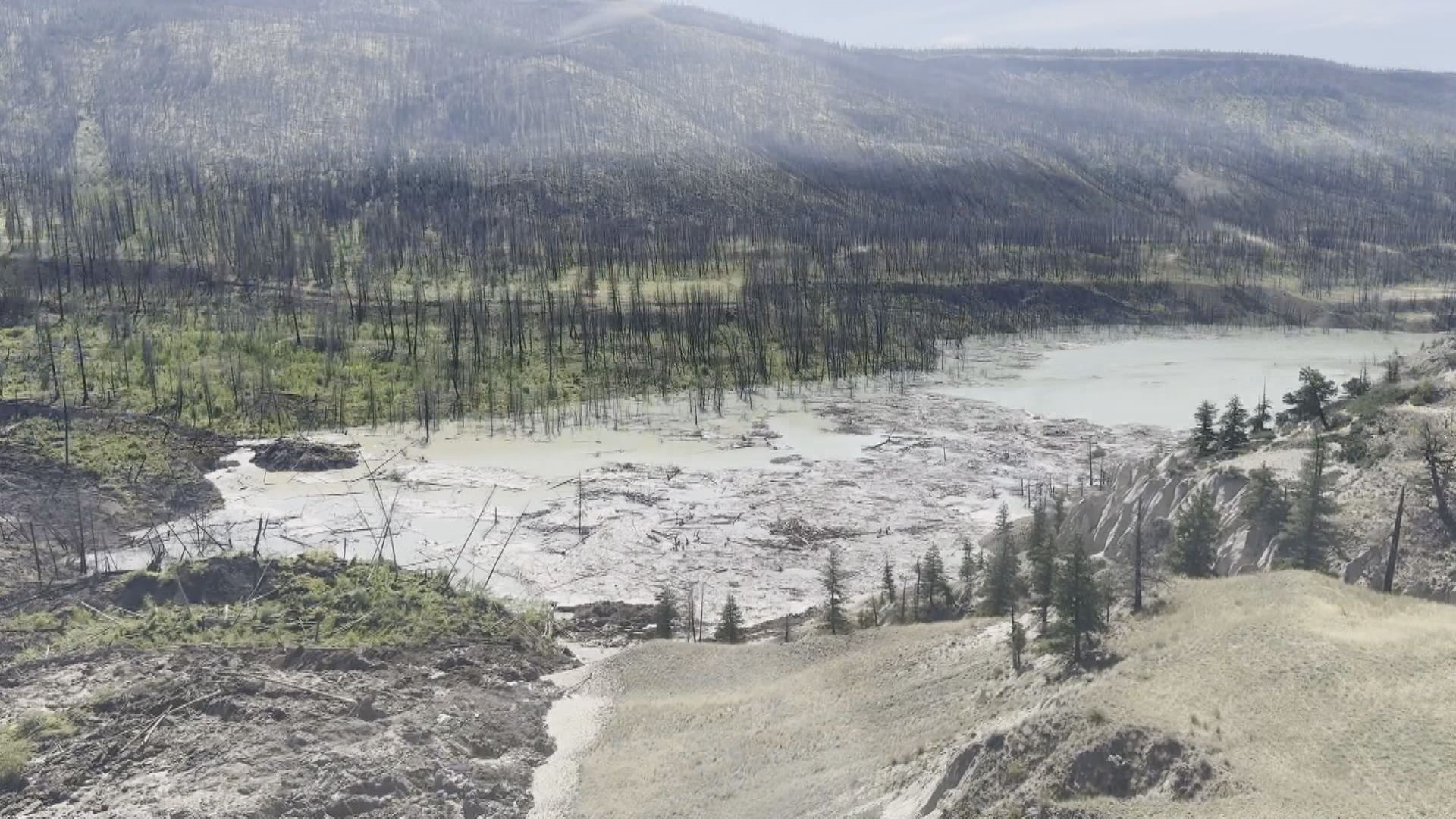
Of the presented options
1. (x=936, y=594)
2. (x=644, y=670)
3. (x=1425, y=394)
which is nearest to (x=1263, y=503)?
(x=936, y=594)

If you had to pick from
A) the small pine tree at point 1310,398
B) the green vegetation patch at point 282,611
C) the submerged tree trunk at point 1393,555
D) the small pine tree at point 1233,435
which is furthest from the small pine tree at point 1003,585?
the small pine tree at point 1310,398

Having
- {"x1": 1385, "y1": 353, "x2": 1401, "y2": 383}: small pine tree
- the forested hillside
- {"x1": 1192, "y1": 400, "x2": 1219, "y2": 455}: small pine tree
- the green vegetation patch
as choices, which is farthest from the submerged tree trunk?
the forested hillside

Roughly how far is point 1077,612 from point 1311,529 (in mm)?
10443

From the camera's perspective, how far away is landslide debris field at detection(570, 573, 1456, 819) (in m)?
21.7

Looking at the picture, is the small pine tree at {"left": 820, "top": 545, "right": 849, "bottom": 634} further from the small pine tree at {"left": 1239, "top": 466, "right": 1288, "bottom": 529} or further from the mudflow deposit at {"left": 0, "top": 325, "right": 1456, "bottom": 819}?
the small pine tree at {"left": 1239, "top": 466, "right": 1288, "bottom": 529}

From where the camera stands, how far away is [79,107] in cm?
19600

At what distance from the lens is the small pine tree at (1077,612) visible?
94.2ft

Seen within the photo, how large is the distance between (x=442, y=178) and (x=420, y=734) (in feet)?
524

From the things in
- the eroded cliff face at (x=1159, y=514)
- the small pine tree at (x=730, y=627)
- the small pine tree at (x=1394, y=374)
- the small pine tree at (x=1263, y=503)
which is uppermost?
the small pine tree at (x=1394, y=374)

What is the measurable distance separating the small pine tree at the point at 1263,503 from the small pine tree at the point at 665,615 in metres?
21.2

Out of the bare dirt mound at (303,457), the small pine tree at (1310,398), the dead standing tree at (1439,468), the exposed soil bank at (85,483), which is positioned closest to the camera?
the dead standing tree at (1439,468)

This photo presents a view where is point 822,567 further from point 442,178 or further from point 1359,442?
point 442,178

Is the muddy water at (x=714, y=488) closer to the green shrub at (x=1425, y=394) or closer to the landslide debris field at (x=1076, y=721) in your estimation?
the landslide debris field at (x=1076, y=721)

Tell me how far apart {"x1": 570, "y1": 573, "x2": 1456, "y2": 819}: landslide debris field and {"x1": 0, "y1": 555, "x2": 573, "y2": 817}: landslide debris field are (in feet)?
12.7
